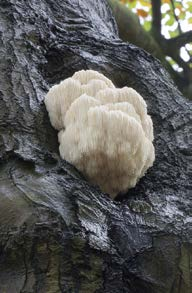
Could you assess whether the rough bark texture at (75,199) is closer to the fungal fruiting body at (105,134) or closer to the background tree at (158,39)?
the fungal fruiting body at (105,134)

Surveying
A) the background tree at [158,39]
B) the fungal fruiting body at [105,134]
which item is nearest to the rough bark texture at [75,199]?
the fungal fruiting body at [105,134]

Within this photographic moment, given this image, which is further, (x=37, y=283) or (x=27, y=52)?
(x=27, y=52)

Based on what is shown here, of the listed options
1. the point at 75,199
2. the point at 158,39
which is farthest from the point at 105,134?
the point at 158,39

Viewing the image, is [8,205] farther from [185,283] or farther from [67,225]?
[185,283]

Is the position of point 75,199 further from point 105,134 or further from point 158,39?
point 158,39

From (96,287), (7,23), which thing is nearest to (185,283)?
(96,287)
